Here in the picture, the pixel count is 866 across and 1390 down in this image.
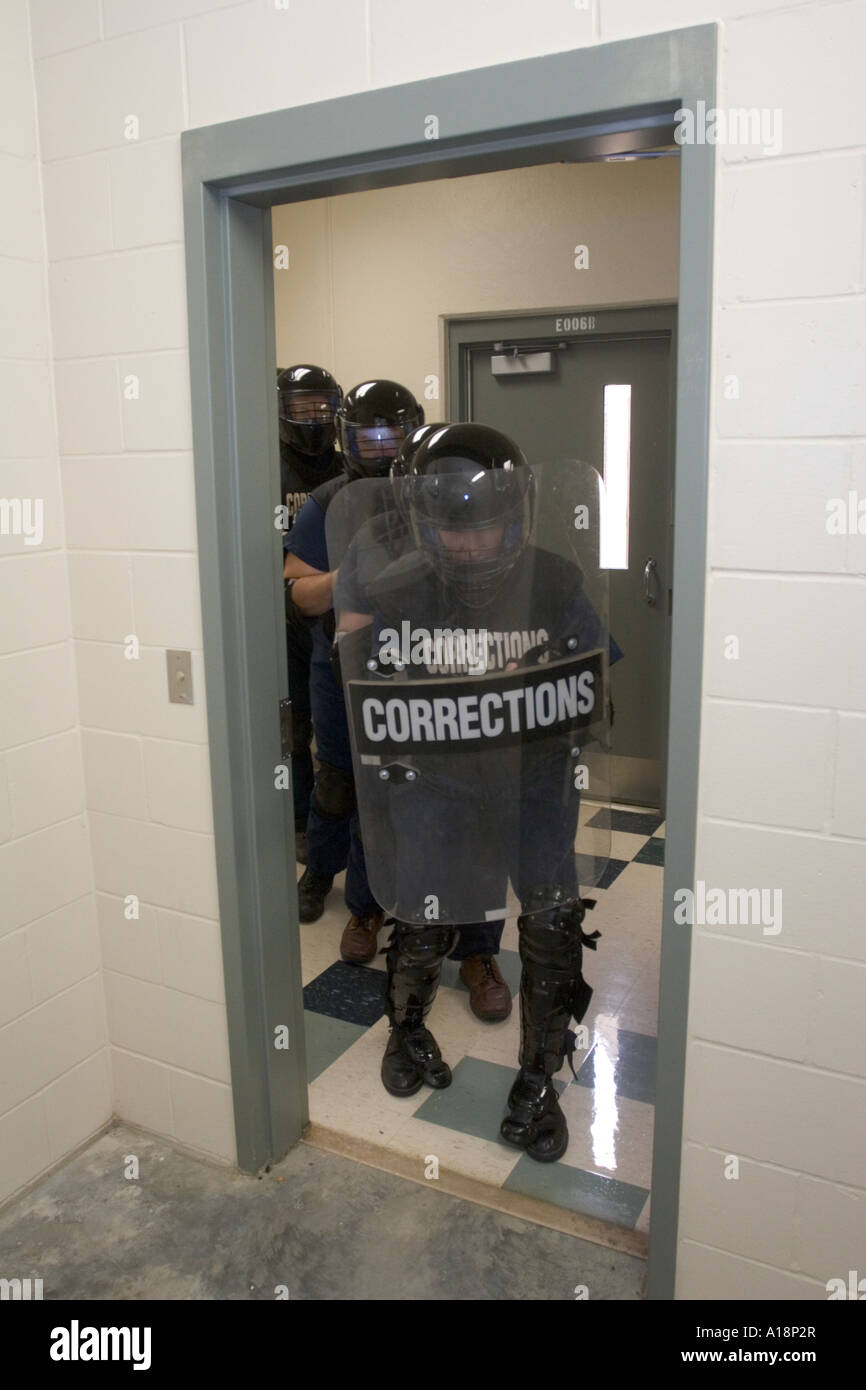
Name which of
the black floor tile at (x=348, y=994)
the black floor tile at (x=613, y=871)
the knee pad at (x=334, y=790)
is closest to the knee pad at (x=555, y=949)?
the black floor tile at (x=348, y=994)

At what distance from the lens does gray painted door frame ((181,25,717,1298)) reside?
51.8 inches

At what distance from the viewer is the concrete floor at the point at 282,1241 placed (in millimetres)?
1704

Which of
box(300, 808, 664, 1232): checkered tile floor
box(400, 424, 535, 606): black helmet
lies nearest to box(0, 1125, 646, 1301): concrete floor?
box(300, 808, 664, 1232): checkered tile floor

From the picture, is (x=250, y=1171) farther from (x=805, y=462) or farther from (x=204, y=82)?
(x=204, y=82)

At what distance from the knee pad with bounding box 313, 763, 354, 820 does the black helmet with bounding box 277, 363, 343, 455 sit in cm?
102

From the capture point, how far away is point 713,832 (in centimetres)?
142

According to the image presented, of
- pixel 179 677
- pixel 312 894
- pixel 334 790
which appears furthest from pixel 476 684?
pixel 312 894

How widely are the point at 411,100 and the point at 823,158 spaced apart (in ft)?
1.97

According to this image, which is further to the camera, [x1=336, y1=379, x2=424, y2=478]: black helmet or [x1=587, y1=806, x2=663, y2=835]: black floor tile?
[x1=587, y1=806, x2=663, y2=835]: black floor tile

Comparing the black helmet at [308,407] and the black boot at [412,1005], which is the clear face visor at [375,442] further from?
the black boot at [412,1005]

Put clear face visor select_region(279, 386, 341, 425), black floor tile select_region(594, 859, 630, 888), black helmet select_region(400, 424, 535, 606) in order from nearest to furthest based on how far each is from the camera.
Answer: black helmet select_region(400, 424, 535, 606) < clear face visor select_region(279, 386, 341, 425) < black floor tile select_region(594, 859, 630, 888)

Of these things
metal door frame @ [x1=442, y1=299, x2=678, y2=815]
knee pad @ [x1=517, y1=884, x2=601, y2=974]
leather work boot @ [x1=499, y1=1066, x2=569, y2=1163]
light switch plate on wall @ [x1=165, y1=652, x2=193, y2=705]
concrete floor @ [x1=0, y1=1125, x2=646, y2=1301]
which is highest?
metal door frame @ [x1=442, y1=299, x2=678, y2=815]

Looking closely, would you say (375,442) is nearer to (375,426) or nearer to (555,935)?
(375,426)

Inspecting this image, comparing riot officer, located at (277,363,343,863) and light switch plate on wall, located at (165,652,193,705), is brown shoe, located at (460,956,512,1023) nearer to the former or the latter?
riot officer, located at (277,363,343,863)
